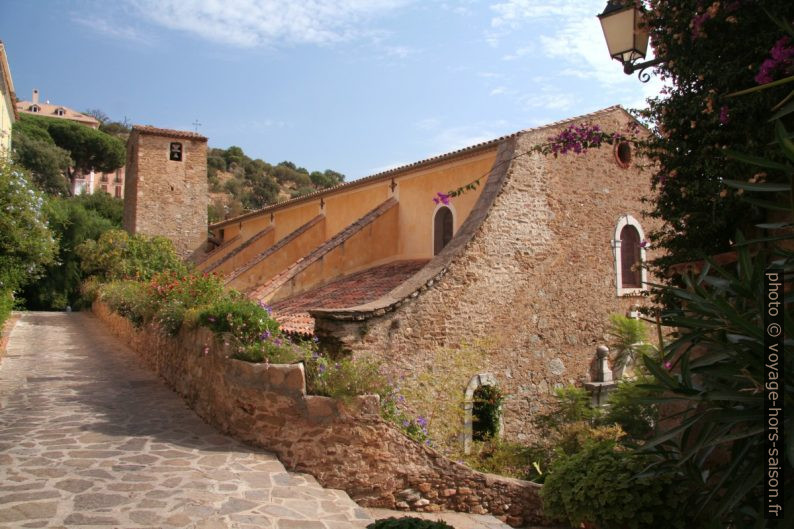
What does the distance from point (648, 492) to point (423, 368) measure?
19.8 ft

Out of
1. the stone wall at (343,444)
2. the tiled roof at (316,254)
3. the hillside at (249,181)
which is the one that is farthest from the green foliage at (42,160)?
the stone wall at (343,444)

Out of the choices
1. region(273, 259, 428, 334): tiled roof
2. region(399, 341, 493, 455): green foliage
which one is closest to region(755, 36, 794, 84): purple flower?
region(399, 341, 493, 455): green foliage

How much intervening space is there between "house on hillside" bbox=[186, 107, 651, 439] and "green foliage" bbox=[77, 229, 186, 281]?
381 inches

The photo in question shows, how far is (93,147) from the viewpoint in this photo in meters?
56.1

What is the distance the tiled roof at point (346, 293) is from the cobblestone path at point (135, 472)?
318 centimetres

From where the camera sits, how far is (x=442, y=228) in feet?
48.8

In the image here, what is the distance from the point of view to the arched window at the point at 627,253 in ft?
→ 45.4

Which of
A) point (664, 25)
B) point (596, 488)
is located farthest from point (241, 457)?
point (664, 25)

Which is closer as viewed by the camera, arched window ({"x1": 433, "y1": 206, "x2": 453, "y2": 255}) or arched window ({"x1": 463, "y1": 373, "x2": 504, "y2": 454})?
arched window ({"x1": 463, "y1": 373, "x2": 504, "y2": 454})

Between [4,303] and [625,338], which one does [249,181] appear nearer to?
[4,303]

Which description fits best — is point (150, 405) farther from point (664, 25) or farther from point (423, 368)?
point (664, 25)

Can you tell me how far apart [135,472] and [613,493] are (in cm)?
431

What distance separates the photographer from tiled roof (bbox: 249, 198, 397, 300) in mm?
14250

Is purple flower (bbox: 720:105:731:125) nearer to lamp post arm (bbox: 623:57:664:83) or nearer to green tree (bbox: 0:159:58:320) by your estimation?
lamp post arm (bbox: 623:57:664:83)
